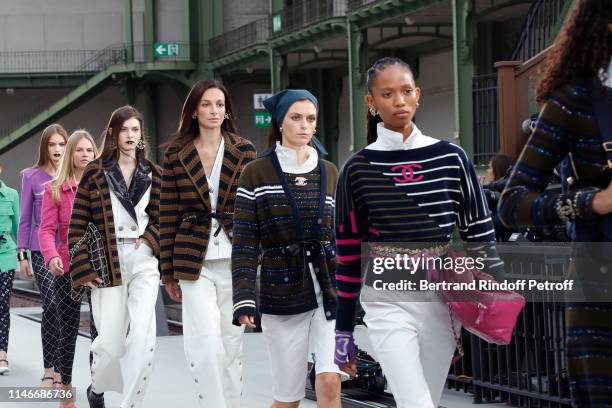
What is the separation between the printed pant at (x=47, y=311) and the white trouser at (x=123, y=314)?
6.30 feet

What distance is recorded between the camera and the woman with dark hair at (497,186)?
975 centimetres

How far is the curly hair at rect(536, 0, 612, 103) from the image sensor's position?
3658 mm

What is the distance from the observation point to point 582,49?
12.1ft

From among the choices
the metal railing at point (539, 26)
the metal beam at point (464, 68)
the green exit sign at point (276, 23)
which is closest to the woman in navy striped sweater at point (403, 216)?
the metal railing at point (539, 26)

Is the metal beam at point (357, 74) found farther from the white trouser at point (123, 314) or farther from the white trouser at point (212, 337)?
the white trouser at point (212, 337)

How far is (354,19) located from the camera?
28.4 metres

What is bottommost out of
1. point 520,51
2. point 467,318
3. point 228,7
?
point 467,318

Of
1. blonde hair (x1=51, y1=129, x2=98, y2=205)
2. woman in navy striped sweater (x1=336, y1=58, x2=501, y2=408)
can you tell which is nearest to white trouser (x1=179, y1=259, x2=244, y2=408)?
woman in navy striped sweater (x1=336, y1=58, x2=501, y2=408)

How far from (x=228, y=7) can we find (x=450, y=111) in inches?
517

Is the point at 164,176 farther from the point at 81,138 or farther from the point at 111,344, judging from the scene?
the point at 81,138

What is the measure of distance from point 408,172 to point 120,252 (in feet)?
11.2

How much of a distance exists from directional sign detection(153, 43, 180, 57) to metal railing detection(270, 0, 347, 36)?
7.60 metres

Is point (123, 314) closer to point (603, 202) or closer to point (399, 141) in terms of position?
point (399, 141)

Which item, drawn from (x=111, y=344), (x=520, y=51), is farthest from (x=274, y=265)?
(x=520, y=51)
